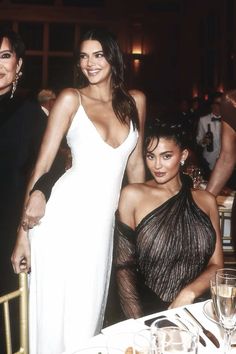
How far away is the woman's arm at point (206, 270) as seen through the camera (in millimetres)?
1882

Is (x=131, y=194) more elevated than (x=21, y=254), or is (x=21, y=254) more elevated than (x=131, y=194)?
(x=131, y=194)

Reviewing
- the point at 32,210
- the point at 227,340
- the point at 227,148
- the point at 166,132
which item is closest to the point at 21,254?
the point at 32,210

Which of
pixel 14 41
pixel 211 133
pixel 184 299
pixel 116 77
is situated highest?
pixel 14 41

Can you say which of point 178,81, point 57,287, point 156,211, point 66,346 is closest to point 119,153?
point 156,211

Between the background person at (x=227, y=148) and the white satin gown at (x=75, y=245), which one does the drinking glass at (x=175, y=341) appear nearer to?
the white satin gown at (x=75, y=245)

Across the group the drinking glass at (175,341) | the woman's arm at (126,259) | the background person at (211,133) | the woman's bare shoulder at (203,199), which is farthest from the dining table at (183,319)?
the background person at (211,133)

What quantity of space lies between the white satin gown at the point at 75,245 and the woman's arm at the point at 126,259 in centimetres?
7

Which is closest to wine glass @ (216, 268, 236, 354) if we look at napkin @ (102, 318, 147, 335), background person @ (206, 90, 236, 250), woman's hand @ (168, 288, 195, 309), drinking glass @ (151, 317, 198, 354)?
drinking glass @ (151, 317, 198, 354)

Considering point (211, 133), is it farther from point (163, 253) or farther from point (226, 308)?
point (226, 308)

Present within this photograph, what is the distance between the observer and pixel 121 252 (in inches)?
85.7

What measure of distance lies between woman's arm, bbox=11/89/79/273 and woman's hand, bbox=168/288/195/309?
0.72 metres

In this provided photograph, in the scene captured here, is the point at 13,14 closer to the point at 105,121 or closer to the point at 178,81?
the point at 178,81

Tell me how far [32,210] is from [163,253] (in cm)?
61

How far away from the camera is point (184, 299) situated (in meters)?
1.88
